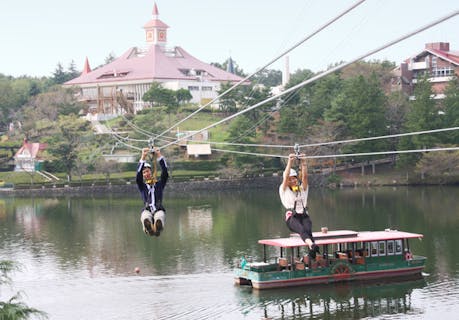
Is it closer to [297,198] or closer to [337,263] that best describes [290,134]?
[337,263]

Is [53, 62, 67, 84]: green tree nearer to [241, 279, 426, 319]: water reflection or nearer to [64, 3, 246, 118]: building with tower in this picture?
[64, 3, 246, 118]: building with tower

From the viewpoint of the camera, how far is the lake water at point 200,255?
3862 cm

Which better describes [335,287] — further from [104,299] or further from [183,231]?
[183,231]

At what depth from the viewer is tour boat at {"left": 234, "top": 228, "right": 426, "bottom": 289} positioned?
1644 inches

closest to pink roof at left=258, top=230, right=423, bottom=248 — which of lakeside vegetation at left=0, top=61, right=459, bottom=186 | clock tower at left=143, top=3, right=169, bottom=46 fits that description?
lakeside vegetation at left=0, top=61, right=459, bottom=186

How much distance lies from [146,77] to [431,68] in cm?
3506

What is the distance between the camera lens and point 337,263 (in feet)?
141

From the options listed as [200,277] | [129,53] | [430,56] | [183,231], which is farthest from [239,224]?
[129,53]

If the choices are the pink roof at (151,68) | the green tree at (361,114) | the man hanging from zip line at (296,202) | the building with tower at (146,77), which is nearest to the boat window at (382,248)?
the man hanging from zip line at (296,202)

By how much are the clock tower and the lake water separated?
54.0m

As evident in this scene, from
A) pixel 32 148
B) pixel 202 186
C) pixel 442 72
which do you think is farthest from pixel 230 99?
pixel 442 72

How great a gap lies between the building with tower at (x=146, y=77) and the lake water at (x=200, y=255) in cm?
3666

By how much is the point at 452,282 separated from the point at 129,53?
321ft

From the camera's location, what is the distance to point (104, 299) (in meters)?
40.5
